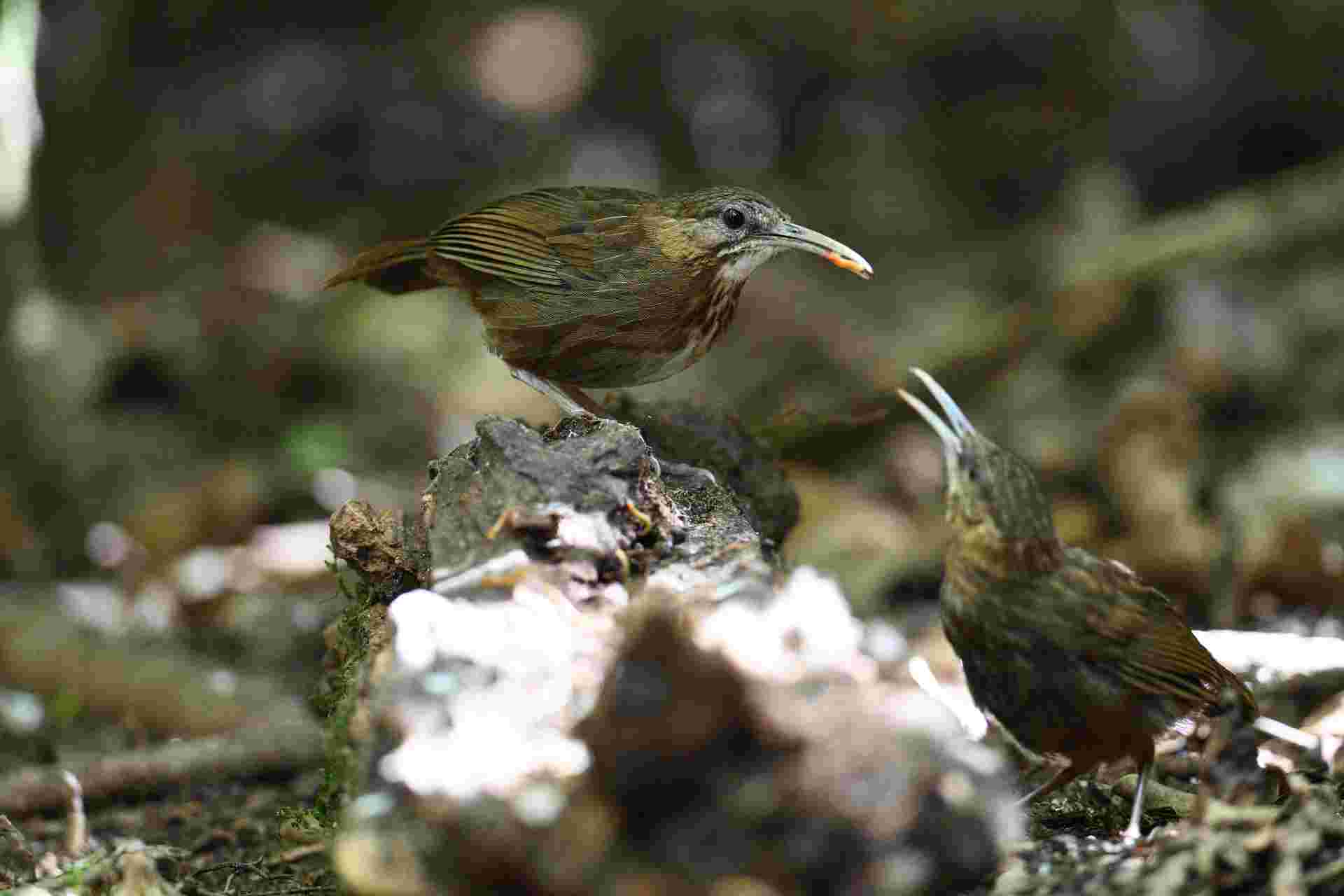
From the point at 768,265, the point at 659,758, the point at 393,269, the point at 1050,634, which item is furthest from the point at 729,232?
the point at 768,265

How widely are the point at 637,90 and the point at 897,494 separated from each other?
4197 millimetres

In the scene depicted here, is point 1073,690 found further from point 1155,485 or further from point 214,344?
point 214,344

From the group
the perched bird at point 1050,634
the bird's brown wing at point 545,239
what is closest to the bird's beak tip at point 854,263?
the bird's brown wing at point 545,239

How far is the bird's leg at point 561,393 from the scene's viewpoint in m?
4.34

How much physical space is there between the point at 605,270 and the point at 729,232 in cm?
36

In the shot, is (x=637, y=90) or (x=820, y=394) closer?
(x=820, y=394)

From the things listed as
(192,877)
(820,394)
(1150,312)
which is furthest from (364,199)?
(192,877)

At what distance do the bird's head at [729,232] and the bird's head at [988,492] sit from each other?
119 centimetres

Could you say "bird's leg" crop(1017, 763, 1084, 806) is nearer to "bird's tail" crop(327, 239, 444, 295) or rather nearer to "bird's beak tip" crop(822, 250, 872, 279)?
"bird's beak tip" crop(822, 250, 872, 279)

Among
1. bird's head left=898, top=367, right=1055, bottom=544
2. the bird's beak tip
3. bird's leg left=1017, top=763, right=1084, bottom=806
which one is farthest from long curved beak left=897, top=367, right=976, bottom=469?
the bird's beak tip

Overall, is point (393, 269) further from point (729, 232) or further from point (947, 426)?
point (947, 426)

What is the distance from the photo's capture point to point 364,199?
10.9m

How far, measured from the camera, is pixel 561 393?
14.5 feet

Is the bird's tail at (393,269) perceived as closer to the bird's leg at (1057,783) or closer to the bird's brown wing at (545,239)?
the bird's brown wing at (545,239)
